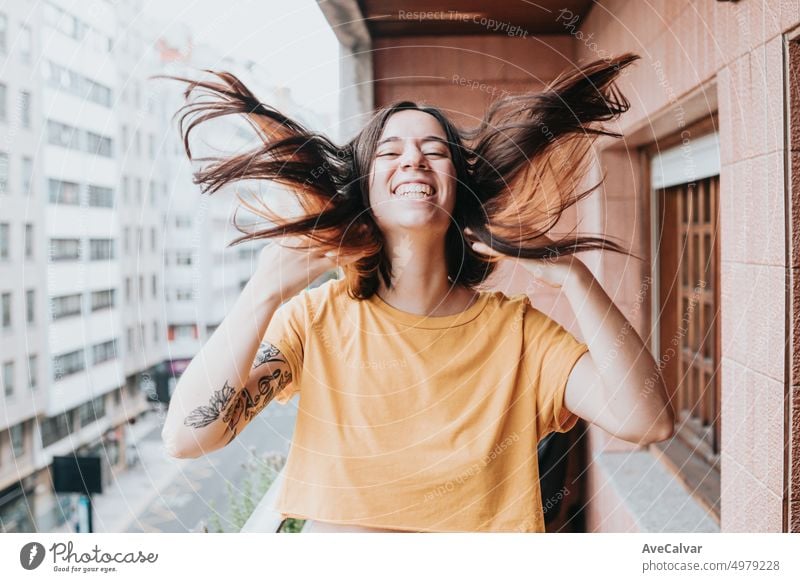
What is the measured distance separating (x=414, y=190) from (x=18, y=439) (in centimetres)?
60

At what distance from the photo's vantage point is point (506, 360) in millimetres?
952

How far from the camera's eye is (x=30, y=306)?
3.30ft

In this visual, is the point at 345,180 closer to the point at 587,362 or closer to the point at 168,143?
the point at 168,143

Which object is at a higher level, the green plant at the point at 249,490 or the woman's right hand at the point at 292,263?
the woman's right hand at the point at 292,263

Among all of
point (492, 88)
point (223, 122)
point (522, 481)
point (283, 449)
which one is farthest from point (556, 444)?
point (223, 122)

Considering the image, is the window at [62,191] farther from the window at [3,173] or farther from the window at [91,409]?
the window at [91,409]

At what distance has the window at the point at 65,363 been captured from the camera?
3.35 feet

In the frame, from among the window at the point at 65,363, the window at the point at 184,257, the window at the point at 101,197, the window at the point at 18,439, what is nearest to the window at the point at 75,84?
the window at the point at 101,197

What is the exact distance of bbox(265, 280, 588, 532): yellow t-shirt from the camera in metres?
0.96

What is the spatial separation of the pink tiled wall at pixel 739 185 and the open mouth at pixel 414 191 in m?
0.26

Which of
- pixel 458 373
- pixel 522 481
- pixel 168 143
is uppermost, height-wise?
pixel 168 143

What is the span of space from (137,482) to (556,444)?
1.84 ft
